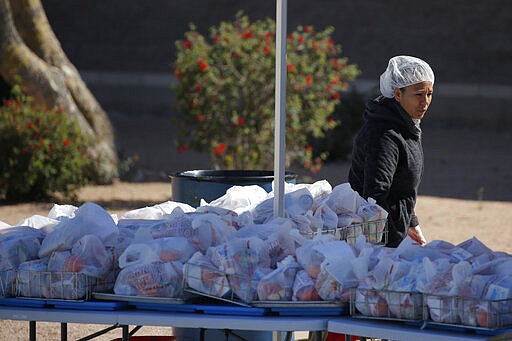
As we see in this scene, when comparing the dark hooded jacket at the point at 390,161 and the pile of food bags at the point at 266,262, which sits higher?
the dark hooded jacket at the point at 390,161

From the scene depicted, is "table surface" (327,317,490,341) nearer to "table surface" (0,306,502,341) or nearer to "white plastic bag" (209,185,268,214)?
"table surface" (0,306,502,341)

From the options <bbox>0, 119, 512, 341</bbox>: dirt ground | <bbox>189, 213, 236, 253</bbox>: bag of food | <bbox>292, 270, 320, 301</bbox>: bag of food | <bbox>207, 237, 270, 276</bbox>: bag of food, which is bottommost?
<bbox>0, 119, 512, 341</bbox>: dirt ground

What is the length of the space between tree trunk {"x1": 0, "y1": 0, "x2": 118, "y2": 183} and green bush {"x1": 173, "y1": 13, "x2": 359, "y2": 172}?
1425 millimetres

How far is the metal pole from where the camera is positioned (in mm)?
3402

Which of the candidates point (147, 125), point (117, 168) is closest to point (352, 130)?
point (117, 168)

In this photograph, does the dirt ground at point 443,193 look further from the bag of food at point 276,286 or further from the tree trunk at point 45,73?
the bag of food at point 276,286

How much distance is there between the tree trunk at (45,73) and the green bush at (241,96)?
143 cm

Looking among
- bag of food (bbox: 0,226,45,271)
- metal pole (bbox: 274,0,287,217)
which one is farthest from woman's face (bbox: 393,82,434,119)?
bag of food (bbox: 0,226,45,271)

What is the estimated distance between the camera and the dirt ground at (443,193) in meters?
8.84

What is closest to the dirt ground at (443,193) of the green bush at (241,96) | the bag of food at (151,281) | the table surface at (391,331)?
the green bush at (241,96)

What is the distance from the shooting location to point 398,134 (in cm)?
416

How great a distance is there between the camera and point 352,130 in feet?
47.3

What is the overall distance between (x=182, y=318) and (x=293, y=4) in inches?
874

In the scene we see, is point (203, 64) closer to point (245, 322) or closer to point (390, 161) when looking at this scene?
point (390, 161)
